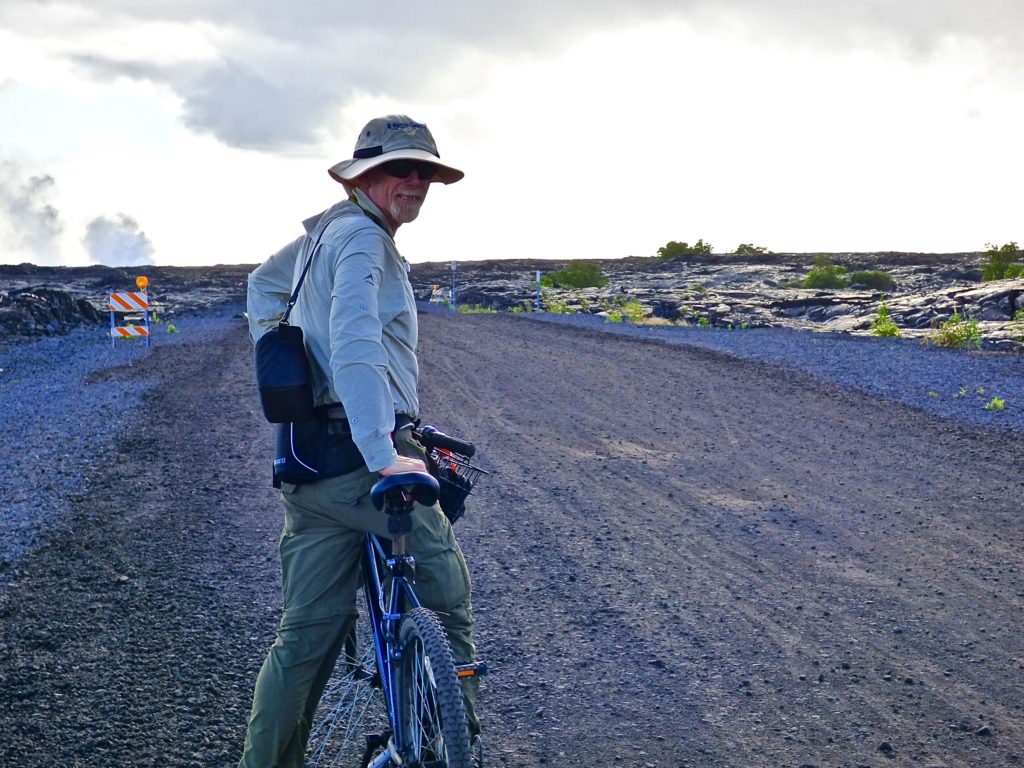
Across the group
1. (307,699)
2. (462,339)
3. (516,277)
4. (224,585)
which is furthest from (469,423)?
(516,277)

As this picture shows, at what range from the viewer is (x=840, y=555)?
675cm

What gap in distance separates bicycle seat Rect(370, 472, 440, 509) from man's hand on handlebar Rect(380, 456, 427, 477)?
0.02 meters

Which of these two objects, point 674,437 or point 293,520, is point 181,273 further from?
point 293,520

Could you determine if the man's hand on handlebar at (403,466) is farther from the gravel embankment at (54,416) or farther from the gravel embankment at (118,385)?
the gravel embankment at (118,385)

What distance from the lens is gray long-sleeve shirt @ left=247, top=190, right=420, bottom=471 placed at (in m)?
2.95


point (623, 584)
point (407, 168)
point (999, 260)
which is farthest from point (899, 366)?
point (999, 260)

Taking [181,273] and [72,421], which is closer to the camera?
[72,421]

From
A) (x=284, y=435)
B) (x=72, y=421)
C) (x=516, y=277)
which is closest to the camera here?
(x=284, y=435)

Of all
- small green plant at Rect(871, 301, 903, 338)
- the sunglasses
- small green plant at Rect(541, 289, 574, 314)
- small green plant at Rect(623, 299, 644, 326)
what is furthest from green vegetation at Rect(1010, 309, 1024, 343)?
the sunglasses

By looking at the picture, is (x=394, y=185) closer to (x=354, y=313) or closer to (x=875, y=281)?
(x=354, y=313)

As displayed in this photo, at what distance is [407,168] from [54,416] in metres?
11.3

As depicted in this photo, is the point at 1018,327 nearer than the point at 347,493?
No

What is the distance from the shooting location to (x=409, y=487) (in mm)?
2994

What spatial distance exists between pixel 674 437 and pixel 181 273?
63880mm
